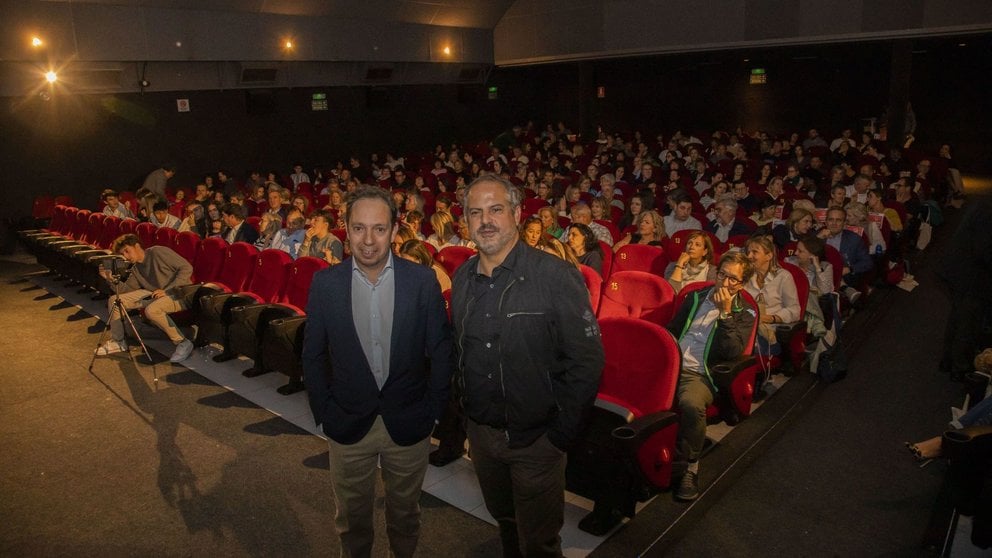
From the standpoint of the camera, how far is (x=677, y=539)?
2.90 meters

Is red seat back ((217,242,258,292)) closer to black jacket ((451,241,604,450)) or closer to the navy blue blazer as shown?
the navy blue blazer

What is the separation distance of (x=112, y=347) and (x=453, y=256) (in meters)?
3.23

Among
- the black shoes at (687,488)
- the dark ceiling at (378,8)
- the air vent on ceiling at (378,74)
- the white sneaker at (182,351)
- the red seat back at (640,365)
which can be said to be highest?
the dark ceiling at (378,8)

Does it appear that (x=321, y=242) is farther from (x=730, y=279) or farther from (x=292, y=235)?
(x=730, y=279)

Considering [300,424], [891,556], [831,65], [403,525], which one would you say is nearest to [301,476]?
[300,424]

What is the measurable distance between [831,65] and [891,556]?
15.7 m

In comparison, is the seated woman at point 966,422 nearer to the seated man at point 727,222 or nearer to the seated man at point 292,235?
the seated man at point 727,222

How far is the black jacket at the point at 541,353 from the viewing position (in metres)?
2.01

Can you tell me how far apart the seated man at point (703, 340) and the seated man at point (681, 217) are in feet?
11.0

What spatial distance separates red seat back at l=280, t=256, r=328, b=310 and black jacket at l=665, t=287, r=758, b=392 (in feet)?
9.51

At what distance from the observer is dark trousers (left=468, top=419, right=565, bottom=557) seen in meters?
2.10

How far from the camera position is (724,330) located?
3.40 meters

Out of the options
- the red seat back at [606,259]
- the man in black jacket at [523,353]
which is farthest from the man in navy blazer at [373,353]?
the red seat back at [606,259]

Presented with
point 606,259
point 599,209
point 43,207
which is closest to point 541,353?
point 606,259
